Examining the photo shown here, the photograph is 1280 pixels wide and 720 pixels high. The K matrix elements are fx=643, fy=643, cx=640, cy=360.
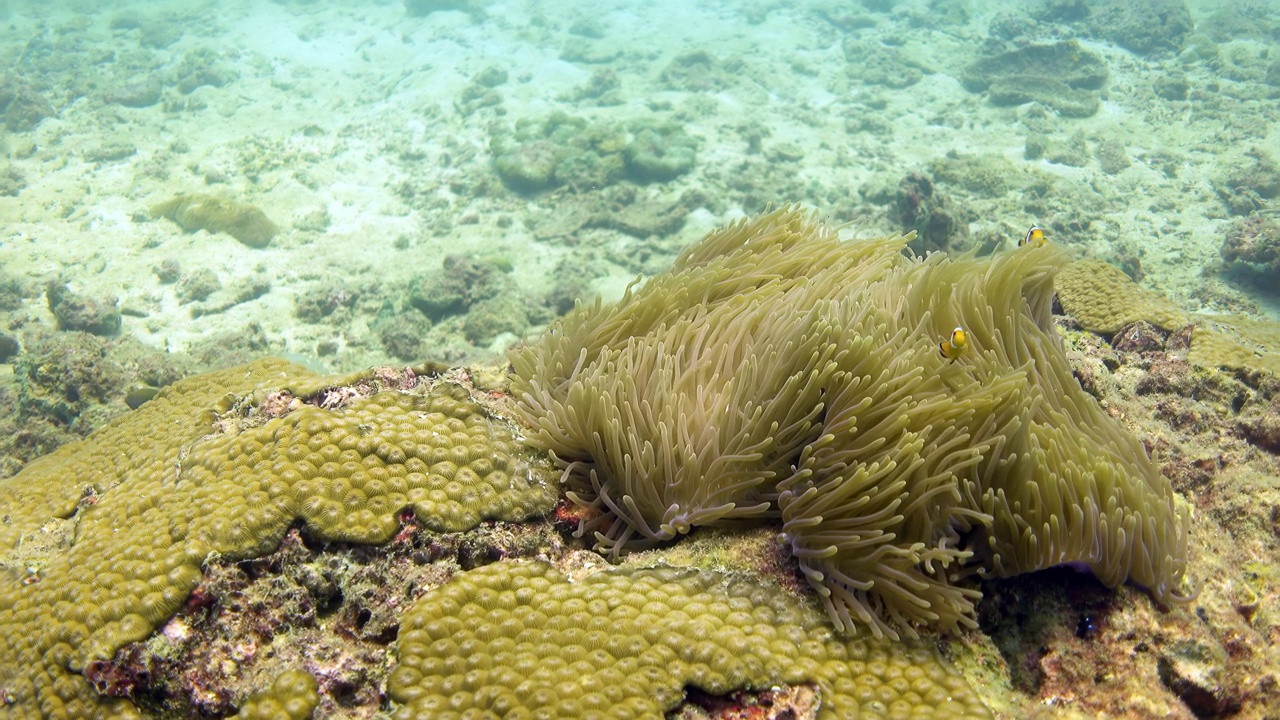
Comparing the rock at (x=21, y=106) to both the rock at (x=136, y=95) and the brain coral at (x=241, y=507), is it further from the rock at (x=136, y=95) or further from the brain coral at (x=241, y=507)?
the brain coral at (x=241, y=507)

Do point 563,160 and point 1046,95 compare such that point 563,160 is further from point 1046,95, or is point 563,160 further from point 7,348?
point 1046,95

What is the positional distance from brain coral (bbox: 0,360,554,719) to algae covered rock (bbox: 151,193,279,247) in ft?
36.6

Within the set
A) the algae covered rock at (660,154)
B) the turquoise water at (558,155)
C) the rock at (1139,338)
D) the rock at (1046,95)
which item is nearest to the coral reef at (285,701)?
the rock at (1139,338)

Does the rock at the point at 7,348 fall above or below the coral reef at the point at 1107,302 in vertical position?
below

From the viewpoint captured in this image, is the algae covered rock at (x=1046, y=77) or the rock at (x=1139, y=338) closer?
the rock at (x=1139, y=338)

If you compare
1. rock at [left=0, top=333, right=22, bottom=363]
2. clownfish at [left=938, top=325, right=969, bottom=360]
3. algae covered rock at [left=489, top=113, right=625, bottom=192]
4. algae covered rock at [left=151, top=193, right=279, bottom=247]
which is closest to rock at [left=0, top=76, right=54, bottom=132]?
algae covered rock at [left=151, top=193, right=279, bottom=247]

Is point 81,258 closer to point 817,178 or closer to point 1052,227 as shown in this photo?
point 817,178

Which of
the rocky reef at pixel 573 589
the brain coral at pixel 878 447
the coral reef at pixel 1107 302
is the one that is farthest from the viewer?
the coral reef at pixel 1107 302

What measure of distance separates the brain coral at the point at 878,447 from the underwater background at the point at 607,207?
0.77 feet

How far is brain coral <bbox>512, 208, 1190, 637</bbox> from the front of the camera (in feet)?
7.85

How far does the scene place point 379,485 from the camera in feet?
9.06

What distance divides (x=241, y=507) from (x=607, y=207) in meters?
11.6

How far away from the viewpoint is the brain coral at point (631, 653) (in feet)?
6.88

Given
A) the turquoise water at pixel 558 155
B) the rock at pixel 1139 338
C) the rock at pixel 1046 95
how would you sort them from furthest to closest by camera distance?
the rock at pixel 1046 95, the turquoise water at pixel 558 155, the rock at pixel 1139 338
